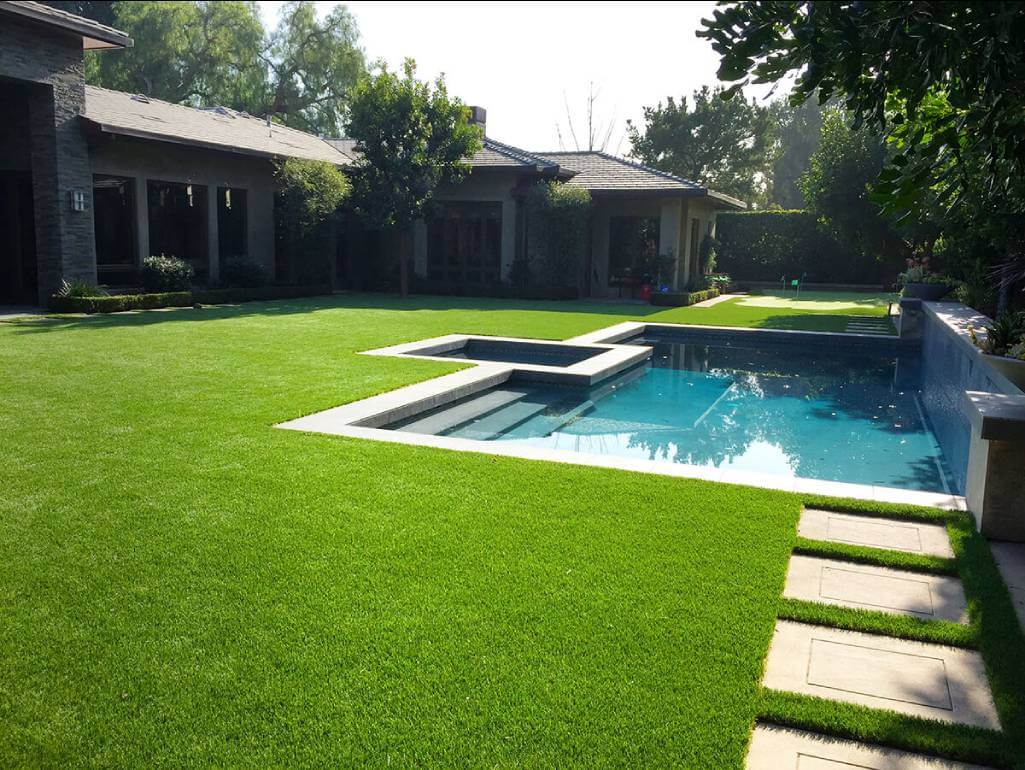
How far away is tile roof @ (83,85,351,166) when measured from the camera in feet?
58.4

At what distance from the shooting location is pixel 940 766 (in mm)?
2789

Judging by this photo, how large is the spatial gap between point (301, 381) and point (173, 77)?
38.1 metres

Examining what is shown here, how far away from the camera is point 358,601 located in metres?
3.88

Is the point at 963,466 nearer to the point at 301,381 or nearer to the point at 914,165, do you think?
the point at 914,165

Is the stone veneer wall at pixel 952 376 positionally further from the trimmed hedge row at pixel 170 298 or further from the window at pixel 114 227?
the window at pixel 114 227

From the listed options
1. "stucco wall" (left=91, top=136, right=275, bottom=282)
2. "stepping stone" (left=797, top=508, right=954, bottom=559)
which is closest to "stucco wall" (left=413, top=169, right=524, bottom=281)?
"stucco wall" (left=91, top=136, right=275, bottom=282)

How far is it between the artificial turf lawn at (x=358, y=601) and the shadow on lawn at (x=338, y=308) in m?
7.92

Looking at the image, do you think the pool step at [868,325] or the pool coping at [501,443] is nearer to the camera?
the pool coping at [501,443]

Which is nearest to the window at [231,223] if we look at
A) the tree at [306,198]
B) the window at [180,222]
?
the window at [180,222]

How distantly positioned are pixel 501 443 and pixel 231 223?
1690 centimetres

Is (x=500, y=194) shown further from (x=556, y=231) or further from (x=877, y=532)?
(x=877, y=532)

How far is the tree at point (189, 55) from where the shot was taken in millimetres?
38875

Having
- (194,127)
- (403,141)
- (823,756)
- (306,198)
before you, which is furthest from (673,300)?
(823,756)

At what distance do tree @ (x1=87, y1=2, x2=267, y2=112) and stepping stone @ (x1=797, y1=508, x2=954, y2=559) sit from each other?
41.8 m
